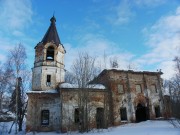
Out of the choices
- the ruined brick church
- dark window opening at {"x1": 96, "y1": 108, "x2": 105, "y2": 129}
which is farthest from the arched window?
dark window opening at {"x1": 96, "y1": 108, "x2": 105, "y2": 129}

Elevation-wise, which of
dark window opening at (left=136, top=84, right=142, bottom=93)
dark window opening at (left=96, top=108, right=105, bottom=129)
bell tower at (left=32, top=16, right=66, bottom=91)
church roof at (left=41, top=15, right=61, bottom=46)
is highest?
church roof at (left=41, top=15, right=61, bottom=46)

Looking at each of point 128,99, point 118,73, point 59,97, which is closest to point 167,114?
point 128,99

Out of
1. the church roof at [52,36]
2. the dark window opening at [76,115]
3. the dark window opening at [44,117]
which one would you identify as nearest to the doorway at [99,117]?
the dark window opening at [76,115]

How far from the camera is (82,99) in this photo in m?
22.2

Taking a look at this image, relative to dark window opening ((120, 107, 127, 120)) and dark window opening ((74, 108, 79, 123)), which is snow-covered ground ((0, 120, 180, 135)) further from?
dark window opening ((74, 108, 79, 123))

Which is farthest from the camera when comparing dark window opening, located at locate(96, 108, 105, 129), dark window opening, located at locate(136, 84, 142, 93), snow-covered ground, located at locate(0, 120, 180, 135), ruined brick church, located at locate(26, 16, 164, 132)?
dark window opening, located at locate(136, 84, 142, 93)

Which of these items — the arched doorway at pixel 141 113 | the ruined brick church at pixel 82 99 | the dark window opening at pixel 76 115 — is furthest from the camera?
the arched doorway at pixel 141 113

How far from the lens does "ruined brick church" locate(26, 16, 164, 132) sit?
2259cm

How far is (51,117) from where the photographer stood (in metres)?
23.1

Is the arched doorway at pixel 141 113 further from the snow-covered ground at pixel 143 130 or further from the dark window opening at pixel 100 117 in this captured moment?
the dark window opening at pixel 100 117

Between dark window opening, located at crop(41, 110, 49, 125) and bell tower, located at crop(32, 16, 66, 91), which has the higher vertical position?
bell tower, located at crop(32, 16, 66, 91)

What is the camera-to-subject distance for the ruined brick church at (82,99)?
22.6 meters

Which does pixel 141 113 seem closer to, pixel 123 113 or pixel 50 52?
→ pixel 123 113

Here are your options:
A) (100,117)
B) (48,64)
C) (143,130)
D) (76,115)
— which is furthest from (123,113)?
(48,64)
